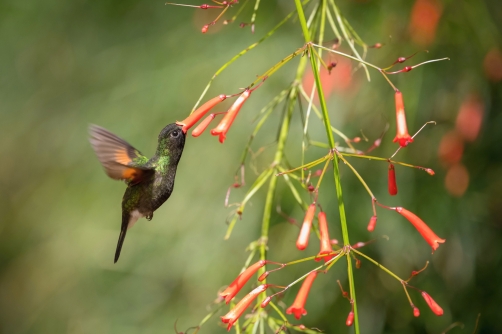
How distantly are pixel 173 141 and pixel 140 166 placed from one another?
0.11 metres

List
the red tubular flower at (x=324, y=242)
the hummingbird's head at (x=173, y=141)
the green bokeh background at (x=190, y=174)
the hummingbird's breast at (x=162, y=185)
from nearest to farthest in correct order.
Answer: the red tubular flower at (x=324, y=242) → the hummingbird's head at (x=173, y=141) → the hummingbird's breast at (x=162, y=185) → the green bokeh background at (x=190, y=174)

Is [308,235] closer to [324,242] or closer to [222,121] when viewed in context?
[324,242]

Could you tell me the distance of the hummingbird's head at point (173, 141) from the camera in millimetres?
1189

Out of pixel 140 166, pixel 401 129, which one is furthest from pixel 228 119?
pixel 401 129

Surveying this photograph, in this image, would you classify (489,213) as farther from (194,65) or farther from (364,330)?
(194,65)

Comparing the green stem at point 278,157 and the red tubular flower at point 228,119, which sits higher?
the red tubular flower at point 228,119

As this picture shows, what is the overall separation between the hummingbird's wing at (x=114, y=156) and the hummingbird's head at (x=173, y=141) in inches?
2.5

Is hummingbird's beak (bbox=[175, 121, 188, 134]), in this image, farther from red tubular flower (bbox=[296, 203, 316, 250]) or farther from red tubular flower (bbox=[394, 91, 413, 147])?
red tubular flower (bbox=[394, 91, 413, 147])

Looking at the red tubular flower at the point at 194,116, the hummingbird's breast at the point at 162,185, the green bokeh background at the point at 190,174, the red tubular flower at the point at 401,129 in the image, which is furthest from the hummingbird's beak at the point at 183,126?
the green bokeh background at the point at 190,174

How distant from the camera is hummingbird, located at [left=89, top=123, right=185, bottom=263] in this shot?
120 cm

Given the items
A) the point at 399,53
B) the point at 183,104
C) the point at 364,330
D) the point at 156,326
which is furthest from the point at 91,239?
the point at 399,53

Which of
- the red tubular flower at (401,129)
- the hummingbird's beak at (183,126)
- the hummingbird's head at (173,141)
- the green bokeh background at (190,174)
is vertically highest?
the hummingbird's beak at (183,126)

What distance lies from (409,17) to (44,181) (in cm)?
279

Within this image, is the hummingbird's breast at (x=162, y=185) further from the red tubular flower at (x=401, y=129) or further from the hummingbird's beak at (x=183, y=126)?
the red tubular flower at (x=401, y=129)
